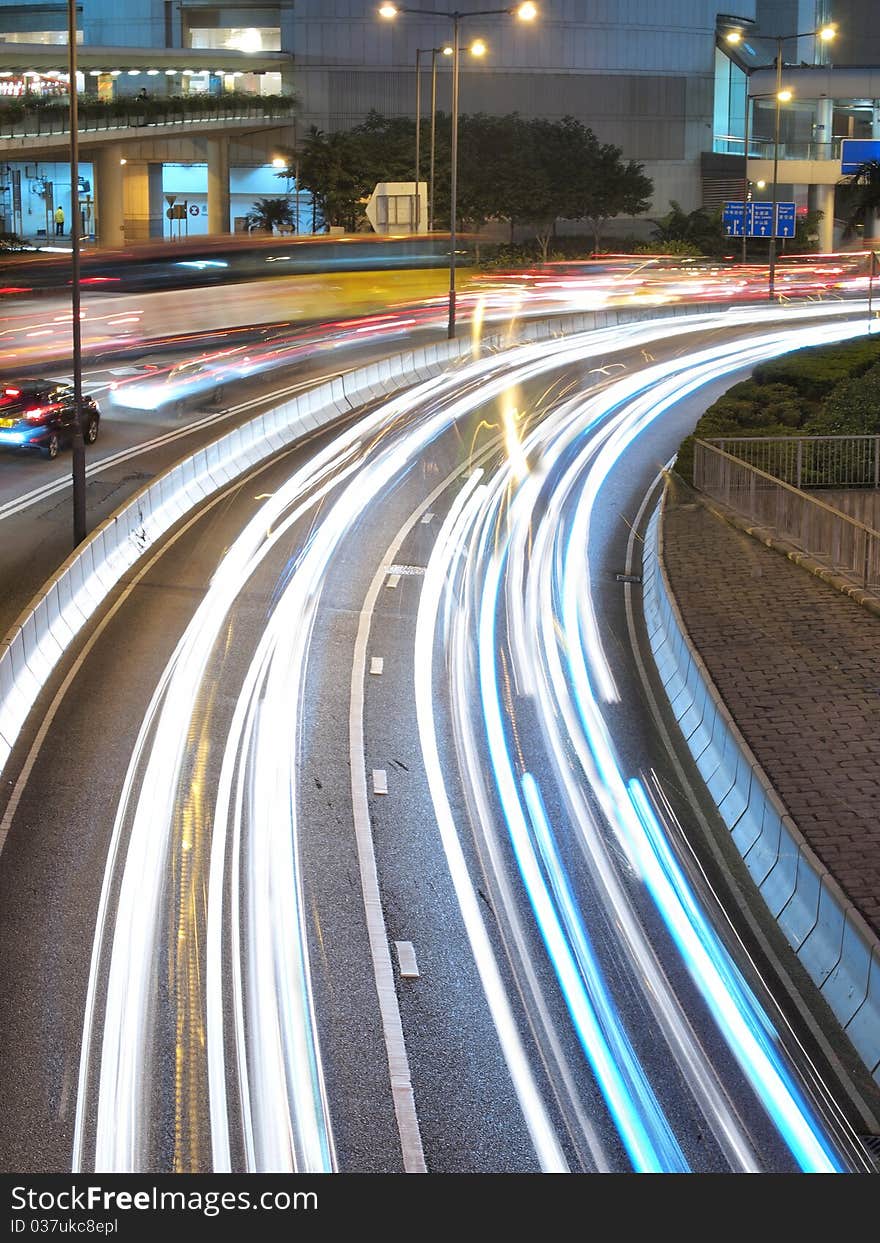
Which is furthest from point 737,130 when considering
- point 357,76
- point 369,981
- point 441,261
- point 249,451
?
point 369,981

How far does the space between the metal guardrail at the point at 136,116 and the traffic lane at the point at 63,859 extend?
4752cm

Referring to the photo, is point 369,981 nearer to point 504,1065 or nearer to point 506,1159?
point 504,1065

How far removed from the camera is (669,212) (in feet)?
340

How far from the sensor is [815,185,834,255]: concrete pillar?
9481 centimetres

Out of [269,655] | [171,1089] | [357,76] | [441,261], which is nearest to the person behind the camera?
[171,1089]

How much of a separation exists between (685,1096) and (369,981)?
2880 millimetres

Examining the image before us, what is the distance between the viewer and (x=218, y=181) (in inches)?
3752

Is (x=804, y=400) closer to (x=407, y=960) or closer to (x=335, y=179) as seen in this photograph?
(x=407, y=960)

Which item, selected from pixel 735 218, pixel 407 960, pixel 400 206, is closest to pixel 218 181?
pixel 400 206

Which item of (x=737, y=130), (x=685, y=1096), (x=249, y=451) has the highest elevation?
(x=737, y=130)

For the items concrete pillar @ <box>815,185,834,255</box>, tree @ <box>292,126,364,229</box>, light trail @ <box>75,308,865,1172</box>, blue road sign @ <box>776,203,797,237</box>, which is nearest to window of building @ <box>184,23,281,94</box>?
tree @ <box>292,126,364,229</box>

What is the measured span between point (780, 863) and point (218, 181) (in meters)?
87.0

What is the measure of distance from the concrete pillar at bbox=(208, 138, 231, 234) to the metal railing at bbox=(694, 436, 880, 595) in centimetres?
6942

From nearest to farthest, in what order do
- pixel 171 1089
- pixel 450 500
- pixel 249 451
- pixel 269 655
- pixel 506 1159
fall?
1. pixel 506 1159
2. pixel 171 1089
3. pixel 269 655
4. pixel 450 500
5. pixel 249 451
